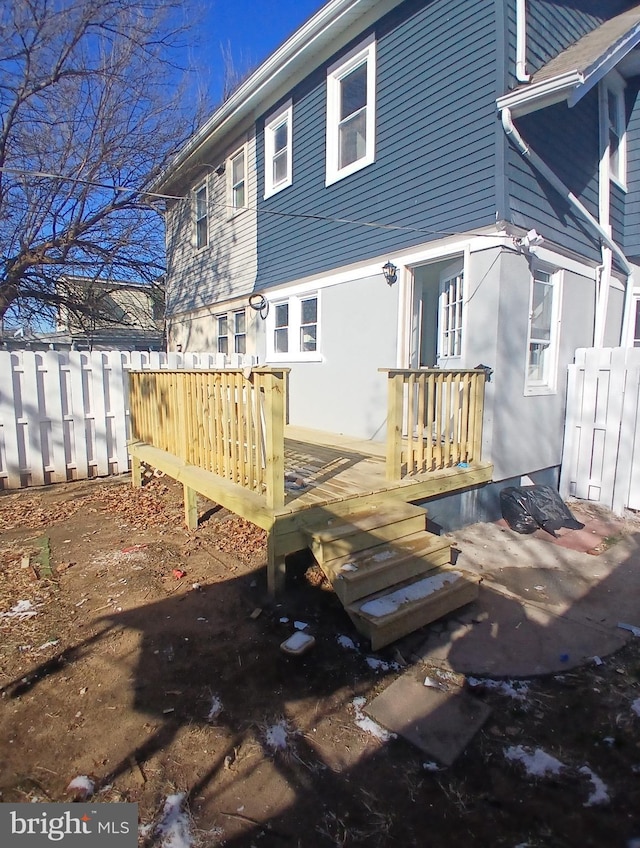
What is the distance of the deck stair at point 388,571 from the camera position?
2.88 meters

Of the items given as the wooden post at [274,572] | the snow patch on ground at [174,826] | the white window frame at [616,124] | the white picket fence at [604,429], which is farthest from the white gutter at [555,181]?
the snow patch on ground at [174,826]

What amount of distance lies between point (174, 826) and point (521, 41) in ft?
21.7

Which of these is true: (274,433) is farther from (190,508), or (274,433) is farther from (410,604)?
(190,508)

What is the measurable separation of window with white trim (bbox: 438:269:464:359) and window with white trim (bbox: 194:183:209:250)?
21.9ft

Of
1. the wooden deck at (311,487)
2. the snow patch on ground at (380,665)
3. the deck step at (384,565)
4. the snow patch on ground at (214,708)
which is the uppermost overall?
the wooden deck at (311,487)

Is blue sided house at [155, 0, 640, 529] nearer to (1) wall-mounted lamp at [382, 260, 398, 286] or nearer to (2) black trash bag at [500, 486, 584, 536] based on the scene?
(1) wall-mounted lamp at [382, 260, 398, 286]

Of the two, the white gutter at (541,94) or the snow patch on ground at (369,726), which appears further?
the white gutter at (541,94)

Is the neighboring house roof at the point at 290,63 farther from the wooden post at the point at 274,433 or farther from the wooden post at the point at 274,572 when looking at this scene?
the wooden post at the point at 274,572

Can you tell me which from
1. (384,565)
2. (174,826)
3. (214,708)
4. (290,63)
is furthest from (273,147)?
(174,826)

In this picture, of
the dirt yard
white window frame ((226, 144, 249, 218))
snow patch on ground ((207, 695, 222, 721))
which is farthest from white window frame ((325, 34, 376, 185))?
snow patch on ground ((207, 695, 222, 721))

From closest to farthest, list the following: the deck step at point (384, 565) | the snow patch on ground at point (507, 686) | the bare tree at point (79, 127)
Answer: the snow patch on ground at point (507, 686) → the deck step at point (384, 565) → the bare tree at point (79, 127)

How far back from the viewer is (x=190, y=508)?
4605 mm

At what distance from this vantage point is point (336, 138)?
6.68 m

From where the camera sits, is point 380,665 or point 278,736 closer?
point 278,736
